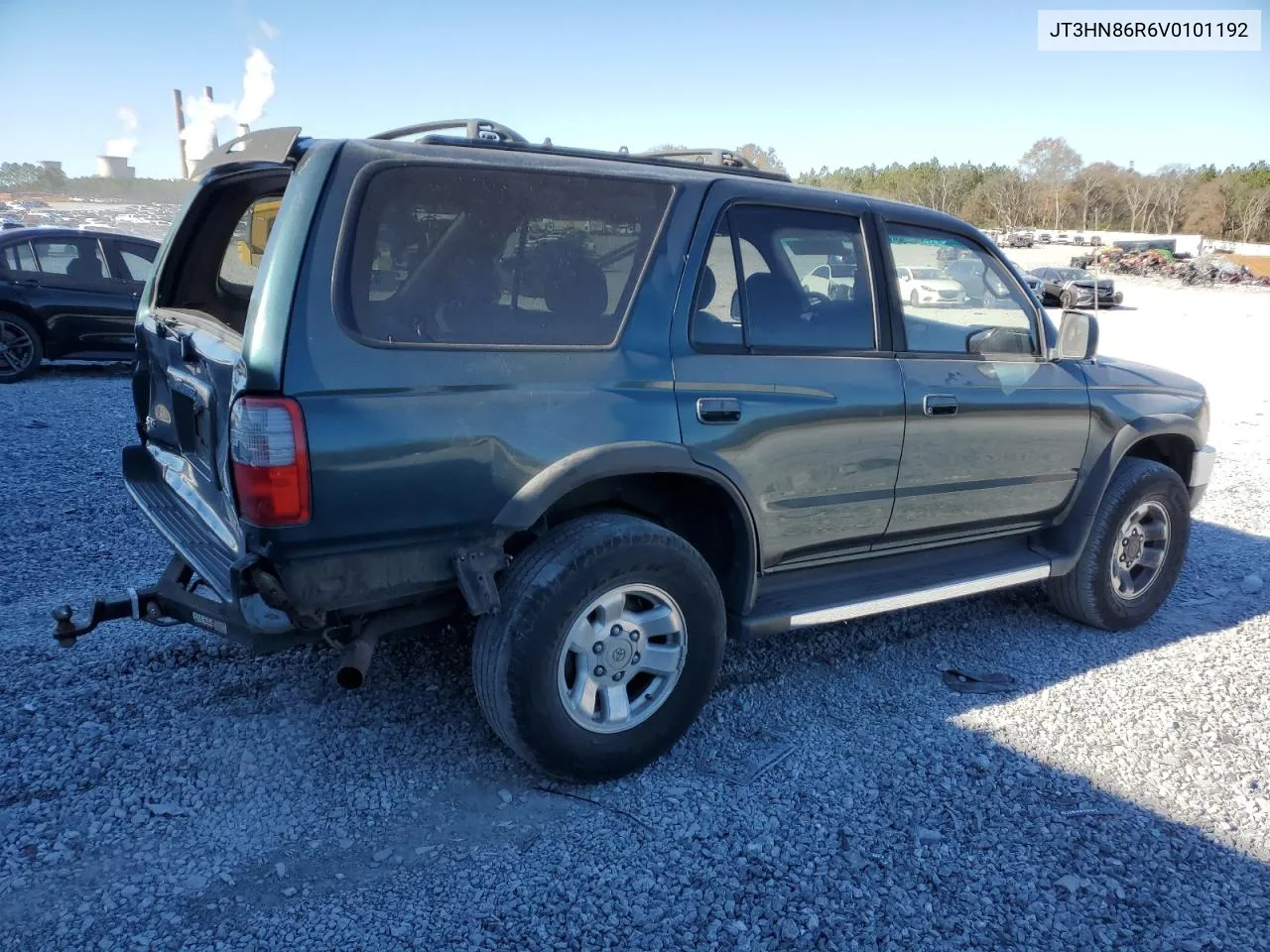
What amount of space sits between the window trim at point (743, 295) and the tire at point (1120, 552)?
5.21 feet

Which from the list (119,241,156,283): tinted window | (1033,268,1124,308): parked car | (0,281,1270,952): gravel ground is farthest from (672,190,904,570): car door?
(1033,268,1124,308): parked car

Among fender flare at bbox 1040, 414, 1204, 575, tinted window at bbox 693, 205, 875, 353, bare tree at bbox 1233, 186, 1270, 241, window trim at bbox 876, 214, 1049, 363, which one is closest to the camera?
tinted window at bbox 693, 205, 875, 353

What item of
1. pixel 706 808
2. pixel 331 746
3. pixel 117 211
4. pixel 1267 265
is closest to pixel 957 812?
pixel 706 808

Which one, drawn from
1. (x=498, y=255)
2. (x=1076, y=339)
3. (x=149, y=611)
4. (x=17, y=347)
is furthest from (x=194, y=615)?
(x=17, y=347)

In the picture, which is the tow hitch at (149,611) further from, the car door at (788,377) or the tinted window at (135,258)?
the tinted window at (135,258)

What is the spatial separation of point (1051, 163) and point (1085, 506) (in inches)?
3391

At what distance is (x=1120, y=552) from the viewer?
4508mm

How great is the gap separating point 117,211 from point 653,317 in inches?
1026

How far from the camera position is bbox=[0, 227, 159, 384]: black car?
991 centimetres

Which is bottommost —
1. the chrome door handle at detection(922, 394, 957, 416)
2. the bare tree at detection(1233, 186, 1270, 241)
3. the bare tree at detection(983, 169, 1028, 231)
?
the chrome door handle at detection(922, 394, 957, 416)

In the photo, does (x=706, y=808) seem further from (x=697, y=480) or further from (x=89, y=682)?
(x=89, y=682)

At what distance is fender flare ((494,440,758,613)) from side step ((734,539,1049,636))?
1.46ft

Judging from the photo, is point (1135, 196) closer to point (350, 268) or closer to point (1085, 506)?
point (1085, 506)

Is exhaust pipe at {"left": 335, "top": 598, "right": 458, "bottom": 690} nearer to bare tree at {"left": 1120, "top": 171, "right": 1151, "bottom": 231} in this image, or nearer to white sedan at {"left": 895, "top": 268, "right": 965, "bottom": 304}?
white sedan at {"left": 895, "top": 268, "right": 965, "bottom": 304}
